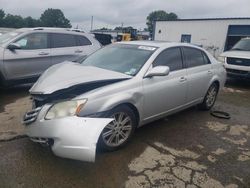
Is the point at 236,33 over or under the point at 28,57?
over

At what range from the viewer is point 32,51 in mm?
6914

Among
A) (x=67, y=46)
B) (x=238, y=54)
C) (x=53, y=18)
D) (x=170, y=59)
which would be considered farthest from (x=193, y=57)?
(x=53, y=18)

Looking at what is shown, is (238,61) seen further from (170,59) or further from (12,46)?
(12,46)

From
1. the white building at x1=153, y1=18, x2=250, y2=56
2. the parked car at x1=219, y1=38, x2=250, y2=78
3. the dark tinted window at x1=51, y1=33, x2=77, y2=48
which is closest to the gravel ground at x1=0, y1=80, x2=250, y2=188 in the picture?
the dark tinted window at x1=51, y1=33, x2=77, y2=48

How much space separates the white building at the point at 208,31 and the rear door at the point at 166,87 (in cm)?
1788

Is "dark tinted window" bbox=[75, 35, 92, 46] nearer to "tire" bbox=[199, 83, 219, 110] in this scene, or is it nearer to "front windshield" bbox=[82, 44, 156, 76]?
"front windshield" bbox=[82, 44, 156, 76]

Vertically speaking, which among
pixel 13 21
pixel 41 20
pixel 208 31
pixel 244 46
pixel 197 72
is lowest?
pixel 197 72

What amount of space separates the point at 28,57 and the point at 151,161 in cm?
447

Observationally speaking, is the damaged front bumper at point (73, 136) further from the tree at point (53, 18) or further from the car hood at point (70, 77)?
the tree at point (53, 18)

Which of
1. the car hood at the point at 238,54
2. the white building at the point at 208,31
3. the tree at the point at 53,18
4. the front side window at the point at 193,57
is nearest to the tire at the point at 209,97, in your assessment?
the front side window at the point at 193,57

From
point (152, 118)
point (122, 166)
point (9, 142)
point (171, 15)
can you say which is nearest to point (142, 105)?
point (152, 118)

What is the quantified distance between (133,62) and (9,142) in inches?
85.5

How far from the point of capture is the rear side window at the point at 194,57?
5238 mm

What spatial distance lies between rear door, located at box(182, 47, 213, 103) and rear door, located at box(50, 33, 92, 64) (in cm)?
353
